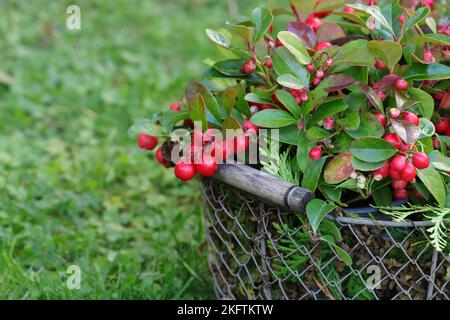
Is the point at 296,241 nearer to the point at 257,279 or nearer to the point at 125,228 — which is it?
the point at 257,279

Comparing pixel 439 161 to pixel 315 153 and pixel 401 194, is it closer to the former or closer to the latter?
pixel 401 194

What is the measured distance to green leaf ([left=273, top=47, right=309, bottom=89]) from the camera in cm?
125

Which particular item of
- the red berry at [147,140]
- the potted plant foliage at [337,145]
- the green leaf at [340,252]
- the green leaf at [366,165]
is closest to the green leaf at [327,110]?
the potted plant foliage at [337,145]

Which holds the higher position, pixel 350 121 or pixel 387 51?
pixel 387 51

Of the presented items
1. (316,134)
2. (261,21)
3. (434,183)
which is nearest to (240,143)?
(316,134)

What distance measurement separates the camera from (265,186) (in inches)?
48.3

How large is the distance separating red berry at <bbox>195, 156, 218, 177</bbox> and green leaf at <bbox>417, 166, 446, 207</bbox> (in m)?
0.37

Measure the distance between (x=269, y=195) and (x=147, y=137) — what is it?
317 mm

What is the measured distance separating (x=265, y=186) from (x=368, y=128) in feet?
0.69

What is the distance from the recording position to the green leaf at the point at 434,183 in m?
1.18

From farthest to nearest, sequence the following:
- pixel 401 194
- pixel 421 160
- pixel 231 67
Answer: pixel 231 67 < pixel 401 194 < pixel 421 160

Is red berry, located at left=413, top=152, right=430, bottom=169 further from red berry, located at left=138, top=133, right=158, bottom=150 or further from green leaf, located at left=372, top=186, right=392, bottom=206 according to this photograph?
red berry, located at left=138, top=133, right=158, bottom=150

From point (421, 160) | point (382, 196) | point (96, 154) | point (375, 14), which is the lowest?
point (96, 154)

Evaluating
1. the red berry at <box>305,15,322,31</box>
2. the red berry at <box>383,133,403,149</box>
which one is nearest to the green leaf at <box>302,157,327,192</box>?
the red berry at <box>383,133,403,149</box>
